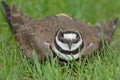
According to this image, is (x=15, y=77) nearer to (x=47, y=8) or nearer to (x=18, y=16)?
(x=18, y=16)

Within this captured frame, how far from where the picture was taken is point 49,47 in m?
6.46

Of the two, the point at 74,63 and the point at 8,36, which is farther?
the point at 8,36

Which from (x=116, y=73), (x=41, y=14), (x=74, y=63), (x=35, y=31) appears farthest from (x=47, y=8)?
(x=116, y=73)

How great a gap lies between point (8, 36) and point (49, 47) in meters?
1.11

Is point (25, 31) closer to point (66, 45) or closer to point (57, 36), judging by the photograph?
point (57, 36)

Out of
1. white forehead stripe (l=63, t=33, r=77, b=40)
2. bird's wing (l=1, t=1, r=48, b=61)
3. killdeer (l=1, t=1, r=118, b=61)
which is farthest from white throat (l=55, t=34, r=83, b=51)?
bird's wing (l=1, t=1, r=48, b=61)

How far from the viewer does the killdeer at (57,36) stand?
6.28 meters

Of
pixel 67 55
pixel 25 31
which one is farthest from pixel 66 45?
pixel 25 31

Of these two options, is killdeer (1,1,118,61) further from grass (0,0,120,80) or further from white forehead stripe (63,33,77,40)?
grass (0,0,120,80)

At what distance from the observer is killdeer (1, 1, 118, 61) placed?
628 centimetres

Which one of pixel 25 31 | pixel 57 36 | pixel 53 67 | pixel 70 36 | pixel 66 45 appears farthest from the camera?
pixel 25 31

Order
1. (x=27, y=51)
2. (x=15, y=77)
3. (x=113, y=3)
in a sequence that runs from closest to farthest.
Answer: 1. (x=15, y=77)
2. (x=27, y=51)
3. (x=113, y=3)

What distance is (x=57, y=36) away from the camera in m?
6.41

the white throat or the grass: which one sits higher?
the white throat
